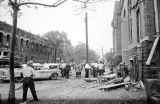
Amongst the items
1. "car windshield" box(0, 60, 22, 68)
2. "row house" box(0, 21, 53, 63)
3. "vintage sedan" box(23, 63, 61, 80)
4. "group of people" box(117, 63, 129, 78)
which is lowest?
"vintage sedan" box(23, 63, 61, 80)

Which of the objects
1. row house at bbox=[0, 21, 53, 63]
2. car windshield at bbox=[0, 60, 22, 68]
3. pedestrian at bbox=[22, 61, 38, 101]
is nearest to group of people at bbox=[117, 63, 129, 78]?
pedestrian at bbox=[22, 61, 38, 101]

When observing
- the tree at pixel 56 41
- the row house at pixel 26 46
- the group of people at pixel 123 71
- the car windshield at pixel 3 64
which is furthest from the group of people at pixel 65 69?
the tree at pixel 56 41

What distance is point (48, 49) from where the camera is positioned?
44.3 meters

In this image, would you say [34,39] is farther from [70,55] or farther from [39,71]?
[70,55]

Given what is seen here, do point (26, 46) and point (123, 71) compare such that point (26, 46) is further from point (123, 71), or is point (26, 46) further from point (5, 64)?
point (123, 71)

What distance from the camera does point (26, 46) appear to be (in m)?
33.1

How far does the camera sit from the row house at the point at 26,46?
1028 inches

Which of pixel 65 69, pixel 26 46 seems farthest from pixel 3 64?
pixel 26 46

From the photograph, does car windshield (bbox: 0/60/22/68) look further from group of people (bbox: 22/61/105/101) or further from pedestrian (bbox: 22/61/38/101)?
pedestrian (bbox: 22/61/38/101)

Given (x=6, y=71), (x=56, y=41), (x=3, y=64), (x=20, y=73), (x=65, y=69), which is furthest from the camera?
(x=56, y=41)

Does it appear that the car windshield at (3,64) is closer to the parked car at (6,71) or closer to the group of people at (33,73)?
the parked car at (6,71)

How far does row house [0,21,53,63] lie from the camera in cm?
2611

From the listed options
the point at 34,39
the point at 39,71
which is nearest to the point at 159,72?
the point at 39,71

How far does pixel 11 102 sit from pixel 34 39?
100 feet
